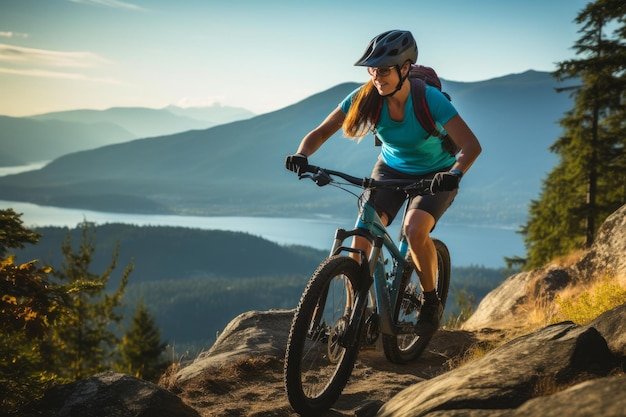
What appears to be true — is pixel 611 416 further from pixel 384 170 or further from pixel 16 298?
pixel 16 298

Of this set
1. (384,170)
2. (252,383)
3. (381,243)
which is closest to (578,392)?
(381,243)

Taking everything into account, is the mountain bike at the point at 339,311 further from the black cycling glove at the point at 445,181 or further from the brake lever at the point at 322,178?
the black cycling glove at the point at 445,181

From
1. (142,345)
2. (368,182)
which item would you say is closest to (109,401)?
(368,182)

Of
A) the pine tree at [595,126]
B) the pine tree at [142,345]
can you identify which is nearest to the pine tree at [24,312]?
the pine tree at [595,126]

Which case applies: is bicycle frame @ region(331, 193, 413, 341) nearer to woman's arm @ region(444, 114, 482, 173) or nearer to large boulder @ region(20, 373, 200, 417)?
woman's arm @ region(444, 114, 482, 173)

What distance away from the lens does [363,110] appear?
15.7 ft

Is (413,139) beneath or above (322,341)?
above

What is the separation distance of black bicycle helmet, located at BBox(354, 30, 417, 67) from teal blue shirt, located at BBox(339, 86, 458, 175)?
39 centimetres

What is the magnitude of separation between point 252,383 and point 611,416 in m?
3.86

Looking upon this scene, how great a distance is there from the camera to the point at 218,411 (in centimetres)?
493

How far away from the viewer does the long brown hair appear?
4762 mm

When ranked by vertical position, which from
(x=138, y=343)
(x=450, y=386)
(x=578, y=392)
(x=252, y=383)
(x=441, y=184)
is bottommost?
(x=138, y=343)

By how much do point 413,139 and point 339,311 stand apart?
1468mm

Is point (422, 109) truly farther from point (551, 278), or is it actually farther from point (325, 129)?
point (551, 278)
